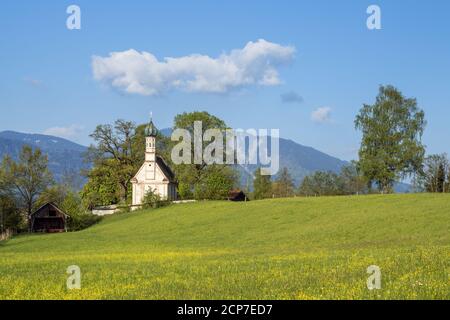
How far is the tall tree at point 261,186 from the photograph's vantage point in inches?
5908

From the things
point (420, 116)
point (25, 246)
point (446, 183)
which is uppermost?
point (420, 116)

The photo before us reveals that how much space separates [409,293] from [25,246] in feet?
171

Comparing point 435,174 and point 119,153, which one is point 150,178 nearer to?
point 119,153

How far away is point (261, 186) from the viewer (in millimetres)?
154500

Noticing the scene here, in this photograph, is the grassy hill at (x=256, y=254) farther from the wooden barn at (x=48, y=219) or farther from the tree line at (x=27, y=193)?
the wooden barn at (x=48, y=219)

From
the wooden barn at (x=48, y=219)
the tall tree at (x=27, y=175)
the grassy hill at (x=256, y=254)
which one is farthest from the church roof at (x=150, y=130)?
the wooden barn at (x=48, y=219)

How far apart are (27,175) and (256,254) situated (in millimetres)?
73963

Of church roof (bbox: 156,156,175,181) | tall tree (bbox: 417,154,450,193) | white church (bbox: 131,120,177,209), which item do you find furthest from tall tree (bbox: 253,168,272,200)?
tall tree (bbox: 417,154,450,193)

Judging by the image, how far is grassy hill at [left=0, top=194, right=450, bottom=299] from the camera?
52.6ft

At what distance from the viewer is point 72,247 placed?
54.1 metres

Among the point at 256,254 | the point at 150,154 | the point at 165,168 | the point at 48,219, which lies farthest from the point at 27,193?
the point at 256,254

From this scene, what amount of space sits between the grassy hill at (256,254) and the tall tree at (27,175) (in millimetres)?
16195
